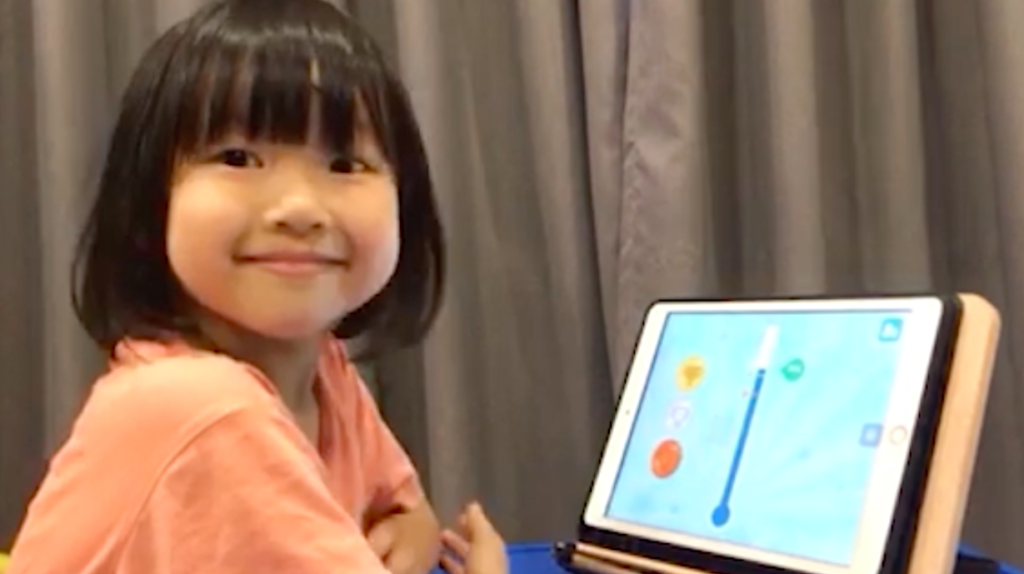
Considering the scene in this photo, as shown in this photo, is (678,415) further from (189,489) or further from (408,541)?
(189,489)

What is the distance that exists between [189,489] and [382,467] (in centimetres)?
30

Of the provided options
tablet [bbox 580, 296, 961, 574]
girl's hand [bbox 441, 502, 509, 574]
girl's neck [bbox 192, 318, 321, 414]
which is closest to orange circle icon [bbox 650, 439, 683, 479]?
tablet [bbox 580, 296, 961, 574]

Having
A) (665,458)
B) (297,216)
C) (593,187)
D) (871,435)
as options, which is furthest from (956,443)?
(593,187)

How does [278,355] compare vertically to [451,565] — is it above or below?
above

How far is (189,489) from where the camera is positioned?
1.89 feet

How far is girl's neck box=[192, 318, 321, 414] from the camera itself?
2.29ft

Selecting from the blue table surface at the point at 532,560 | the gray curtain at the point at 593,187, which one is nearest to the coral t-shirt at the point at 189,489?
the blue table surface at the point at 532,560

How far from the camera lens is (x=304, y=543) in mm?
580

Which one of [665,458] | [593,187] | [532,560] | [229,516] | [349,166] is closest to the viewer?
[229,516]

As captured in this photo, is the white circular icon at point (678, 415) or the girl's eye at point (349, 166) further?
the white circular icon at point (678, 415)

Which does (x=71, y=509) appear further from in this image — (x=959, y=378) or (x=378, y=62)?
(x=959, y=378)

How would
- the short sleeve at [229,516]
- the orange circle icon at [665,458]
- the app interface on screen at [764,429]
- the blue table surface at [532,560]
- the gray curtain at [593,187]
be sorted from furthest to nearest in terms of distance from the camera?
the gray curtain at [593,187]
the blue table surface at [532,560]
the orange circle icon at [665,458]
the app interface on screen at [764,429]
the short sleeve at [229,516]

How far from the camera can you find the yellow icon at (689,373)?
2.67 ft

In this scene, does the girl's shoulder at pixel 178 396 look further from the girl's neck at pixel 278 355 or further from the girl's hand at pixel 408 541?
the girl's hand at pixel 408 541
